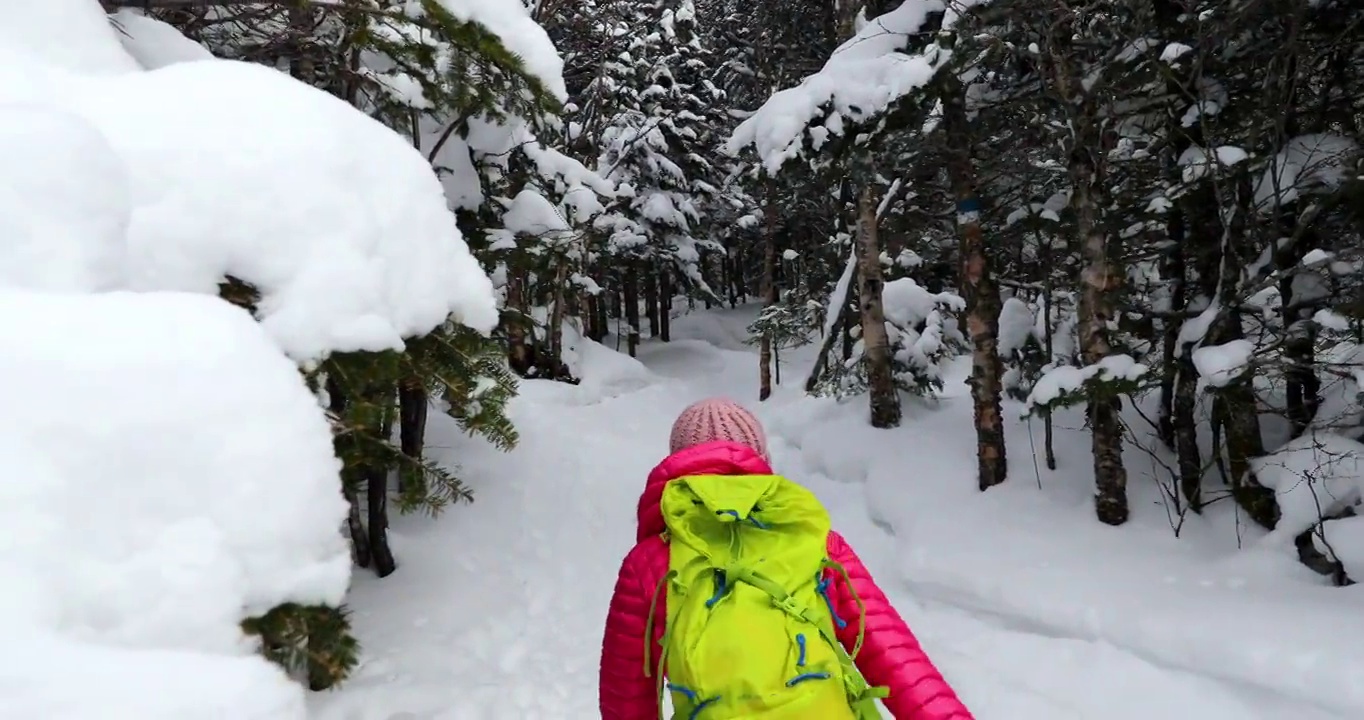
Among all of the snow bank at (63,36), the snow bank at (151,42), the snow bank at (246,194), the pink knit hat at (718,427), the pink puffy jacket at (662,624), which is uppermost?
the snow bank at (151,42)

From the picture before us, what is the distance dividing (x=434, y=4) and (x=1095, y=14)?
5.50m

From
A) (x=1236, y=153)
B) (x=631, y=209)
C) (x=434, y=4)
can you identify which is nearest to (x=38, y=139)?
(x=434, y=4)

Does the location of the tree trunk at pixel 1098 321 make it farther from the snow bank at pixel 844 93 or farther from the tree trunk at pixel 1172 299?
the snow bank at pixel 844 93

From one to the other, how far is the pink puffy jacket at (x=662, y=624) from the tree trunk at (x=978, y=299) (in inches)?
230

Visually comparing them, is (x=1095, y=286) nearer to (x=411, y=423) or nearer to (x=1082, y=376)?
(x=1082, y=376)

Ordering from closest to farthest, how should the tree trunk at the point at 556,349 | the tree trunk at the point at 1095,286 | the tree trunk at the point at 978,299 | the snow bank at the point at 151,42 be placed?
1. the snow bank at the point at 151,42
2. the tree trunk at the point at 1095,286
3. the tree trunk at the point at 978,299
4. the tree trunk at the point at 556,349

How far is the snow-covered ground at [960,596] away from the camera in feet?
14.0

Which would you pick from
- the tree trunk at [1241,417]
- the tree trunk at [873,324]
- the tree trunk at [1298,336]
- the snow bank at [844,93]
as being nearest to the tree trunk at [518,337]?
the tree trunk at [873,324]

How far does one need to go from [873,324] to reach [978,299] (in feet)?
8.70

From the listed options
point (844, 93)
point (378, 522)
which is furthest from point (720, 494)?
point (844, 93)

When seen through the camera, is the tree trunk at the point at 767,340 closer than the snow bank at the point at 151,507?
No

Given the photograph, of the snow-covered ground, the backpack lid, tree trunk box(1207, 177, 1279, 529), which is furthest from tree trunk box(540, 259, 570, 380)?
the backpack lid

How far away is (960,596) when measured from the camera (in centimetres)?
589

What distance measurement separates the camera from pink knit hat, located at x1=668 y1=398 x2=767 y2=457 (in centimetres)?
226
